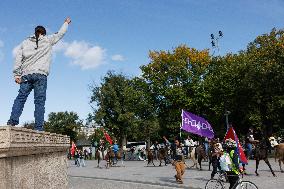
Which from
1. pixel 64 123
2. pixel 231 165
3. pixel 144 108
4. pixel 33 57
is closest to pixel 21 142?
pixel 33 57

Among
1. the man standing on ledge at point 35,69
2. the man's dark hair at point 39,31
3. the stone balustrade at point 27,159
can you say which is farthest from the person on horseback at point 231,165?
the man's dark hair at point 39,31

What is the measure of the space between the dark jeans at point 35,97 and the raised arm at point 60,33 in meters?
0.74

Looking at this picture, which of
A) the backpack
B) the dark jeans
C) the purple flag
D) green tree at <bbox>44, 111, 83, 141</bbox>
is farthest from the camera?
green tree at <bbox>44, 111, 83, 141</bbox>

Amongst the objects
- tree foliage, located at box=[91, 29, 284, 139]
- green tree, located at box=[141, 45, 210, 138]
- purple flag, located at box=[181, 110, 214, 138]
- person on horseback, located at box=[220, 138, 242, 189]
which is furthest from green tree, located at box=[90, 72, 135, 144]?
person on horseback, located at box=[220, 138, 242, 189]

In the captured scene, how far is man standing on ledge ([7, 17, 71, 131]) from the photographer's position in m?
7.45

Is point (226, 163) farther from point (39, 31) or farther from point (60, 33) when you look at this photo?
point (39, 31)

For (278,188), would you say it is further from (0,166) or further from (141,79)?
(141,79)

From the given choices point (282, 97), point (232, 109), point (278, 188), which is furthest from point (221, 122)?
point (278, 188)

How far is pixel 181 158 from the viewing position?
822 inches

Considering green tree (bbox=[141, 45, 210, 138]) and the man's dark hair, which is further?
green tree (bbox=[141, 45, 210, 138])

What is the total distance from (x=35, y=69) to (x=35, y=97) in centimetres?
52

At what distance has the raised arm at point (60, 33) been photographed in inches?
314

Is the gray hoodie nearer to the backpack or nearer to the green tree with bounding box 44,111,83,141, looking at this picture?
the backpack

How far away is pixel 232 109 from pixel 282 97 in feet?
33.4
